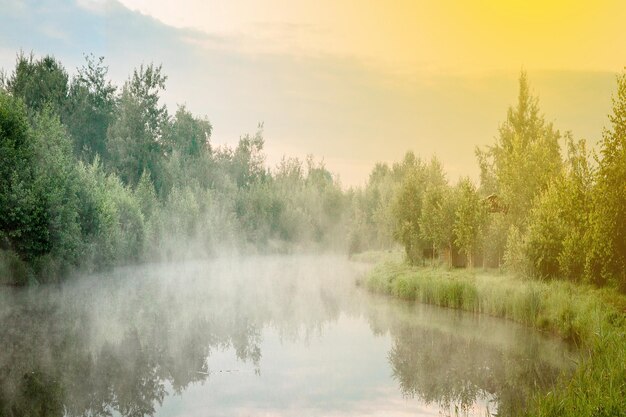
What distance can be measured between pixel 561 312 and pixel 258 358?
12.3 m

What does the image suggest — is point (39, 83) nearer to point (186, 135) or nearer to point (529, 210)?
point (186, 135)

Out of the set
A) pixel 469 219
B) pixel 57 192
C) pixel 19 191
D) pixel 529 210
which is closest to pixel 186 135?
pixel 57 192

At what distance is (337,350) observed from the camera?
24.8 meters

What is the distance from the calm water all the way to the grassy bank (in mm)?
958

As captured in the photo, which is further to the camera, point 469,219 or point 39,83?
point 39,83

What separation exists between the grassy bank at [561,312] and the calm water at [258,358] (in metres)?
0.96

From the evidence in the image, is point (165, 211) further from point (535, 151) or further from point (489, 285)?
point (489, 285)

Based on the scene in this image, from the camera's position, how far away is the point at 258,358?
23141mm

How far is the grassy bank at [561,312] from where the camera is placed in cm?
1244

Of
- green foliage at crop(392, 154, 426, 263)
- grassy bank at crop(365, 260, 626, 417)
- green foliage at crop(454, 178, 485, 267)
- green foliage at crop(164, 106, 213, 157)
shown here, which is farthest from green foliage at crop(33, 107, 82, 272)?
green foliage at crop(164, 106, 213, 157)

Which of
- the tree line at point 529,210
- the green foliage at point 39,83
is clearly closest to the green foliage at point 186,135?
the green foliage at point 39,83

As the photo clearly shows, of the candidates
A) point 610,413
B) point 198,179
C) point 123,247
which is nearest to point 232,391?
point 610,413

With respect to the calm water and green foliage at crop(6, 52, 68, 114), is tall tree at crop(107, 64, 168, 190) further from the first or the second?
the calm water

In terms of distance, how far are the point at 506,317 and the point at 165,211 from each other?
54.8 meters
